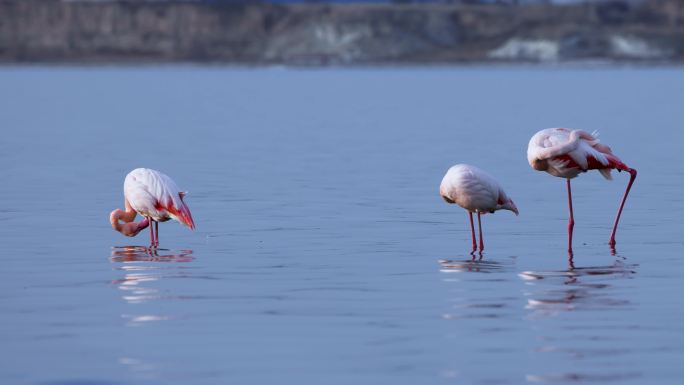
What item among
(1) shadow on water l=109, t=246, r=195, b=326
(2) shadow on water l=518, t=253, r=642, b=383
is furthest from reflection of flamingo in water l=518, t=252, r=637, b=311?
(1) shadow on water l=109, t=246, r=195, b=326

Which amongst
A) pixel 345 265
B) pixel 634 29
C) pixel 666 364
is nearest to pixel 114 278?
pixel 345 265

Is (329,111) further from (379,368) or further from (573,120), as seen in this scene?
(379,368)

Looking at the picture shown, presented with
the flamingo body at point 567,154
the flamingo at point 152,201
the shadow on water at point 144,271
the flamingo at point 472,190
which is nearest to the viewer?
the shadow on water at point 144,271

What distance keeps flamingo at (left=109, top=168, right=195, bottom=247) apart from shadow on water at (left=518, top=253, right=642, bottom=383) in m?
3.34

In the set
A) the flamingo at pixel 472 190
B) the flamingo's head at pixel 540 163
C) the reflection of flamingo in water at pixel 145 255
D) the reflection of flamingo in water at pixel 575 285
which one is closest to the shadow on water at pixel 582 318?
the reflection of flamingo in water at pixel 575 285

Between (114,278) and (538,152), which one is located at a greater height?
(538,152)

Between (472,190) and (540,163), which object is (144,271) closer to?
(472,190)

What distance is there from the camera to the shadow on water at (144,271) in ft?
36.0

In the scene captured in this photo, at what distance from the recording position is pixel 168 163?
26.0m

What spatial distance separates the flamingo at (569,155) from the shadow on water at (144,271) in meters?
3.17

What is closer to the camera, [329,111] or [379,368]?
[379,368]

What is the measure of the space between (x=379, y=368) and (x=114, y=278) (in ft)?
13.4

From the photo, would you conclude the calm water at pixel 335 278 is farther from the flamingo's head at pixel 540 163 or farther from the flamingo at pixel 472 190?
the flamingo's head at pixel 540 163

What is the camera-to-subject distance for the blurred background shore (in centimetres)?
16350
